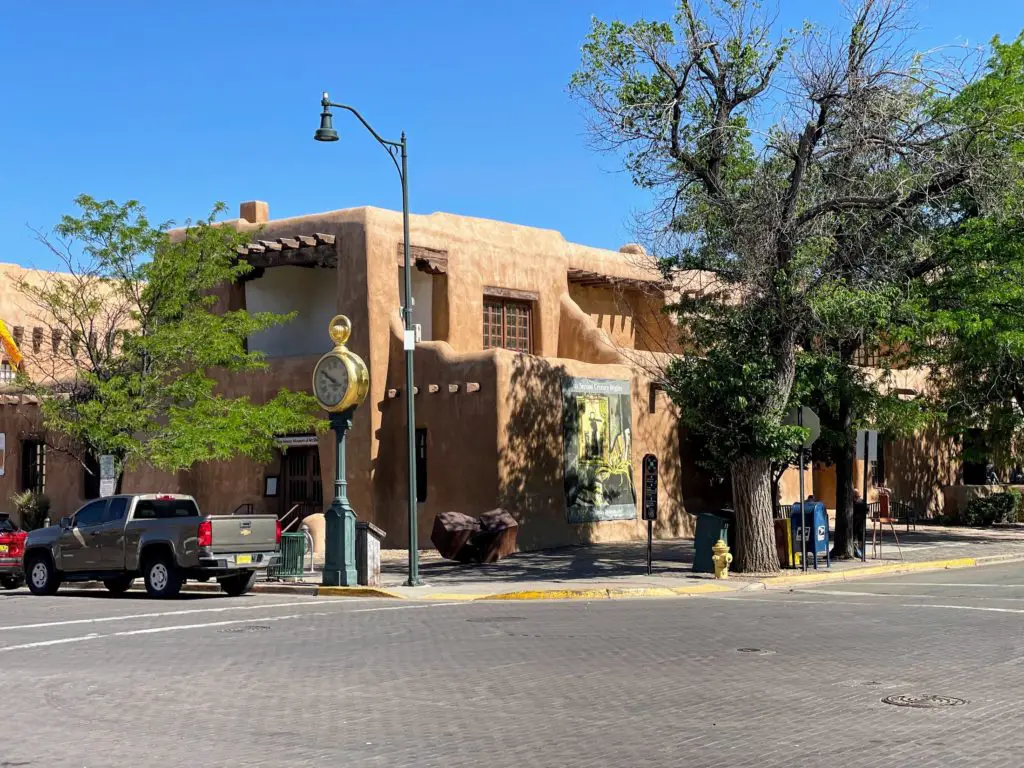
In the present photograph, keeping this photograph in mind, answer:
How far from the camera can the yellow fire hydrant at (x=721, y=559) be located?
864 inches

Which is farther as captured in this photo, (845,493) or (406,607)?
(845,493)

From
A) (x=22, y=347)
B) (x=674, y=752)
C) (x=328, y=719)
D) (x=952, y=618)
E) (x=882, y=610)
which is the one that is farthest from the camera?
(x=22, y=347)

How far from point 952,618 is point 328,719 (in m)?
8.99

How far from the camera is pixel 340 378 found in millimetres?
21688

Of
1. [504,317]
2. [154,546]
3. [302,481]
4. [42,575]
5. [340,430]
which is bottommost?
[42,575]

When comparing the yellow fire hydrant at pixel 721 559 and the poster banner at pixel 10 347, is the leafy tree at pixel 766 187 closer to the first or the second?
the yellow fire hydrant at pixel 721 559

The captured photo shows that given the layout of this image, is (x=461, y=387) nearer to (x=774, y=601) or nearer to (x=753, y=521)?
(x=753, y=521)

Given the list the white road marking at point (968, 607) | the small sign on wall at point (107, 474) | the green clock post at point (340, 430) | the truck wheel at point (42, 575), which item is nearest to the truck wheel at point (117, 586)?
the truck wheel at point (42, 575)

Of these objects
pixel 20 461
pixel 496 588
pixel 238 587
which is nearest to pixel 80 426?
pixel 238 587

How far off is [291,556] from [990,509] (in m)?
25.0

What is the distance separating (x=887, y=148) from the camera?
22.0 meters

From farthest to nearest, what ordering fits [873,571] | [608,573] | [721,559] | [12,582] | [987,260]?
[987,260]
[12,582]
[873,571]
[608,573]
[721,559]

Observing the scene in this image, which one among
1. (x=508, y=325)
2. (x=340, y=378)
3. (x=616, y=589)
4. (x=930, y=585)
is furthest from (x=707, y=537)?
(x=508, y=325)

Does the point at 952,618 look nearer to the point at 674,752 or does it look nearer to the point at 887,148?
the point at 674,752
